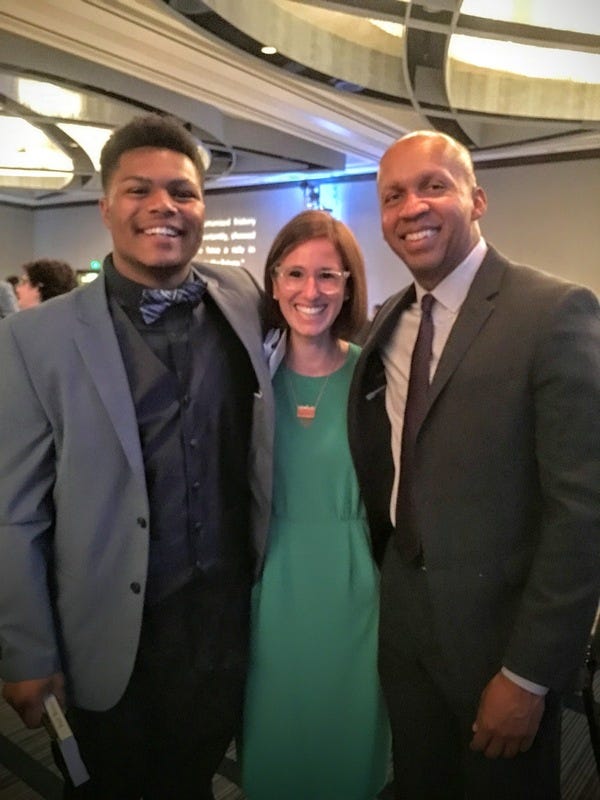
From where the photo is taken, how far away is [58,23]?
4.47 metres

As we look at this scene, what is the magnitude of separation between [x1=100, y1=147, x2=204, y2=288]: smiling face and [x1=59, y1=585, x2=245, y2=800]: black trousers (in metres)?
0.80

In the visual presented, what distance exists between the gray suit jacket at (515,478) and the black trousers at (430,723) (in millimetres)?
92

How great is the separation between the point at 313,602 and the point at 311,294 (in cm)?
82

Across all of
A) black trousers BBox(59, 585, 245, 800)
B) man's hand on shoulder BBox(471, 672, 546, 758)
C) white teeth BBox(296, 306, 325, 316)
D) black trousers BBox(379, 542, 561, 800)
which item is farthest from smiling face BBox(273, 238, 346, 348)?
man's hand on shoulder BBox(471, 672, 546, 758)

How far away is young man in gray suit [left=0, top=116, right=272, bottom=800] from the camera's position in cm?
149

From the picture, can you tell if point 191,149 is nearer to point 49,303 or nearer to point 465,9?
point 49,303

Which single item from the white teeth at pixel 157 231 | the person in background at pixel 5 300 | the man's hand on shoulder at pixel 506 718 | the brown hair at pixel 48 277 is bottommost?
the man's hand on shoulder at pixel 506 718

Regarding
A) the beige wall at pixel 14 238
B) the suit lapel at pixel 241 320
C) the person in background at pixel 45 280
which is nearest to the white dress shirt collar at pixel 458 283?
the suit lapel at pixel 241 320

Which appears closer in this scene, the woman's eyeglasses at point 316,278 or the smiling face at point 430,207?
the smiling face at point 430,207

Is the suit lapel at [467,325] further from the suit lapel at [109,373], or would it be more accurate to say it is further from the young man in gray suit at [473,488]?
the suit lapel at [109,373]

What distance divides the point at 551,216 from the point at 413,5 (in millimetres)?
5050

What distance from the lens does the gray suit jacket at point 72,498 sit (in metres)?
1.49

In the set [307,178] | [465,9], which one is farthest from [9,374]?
[307,178]

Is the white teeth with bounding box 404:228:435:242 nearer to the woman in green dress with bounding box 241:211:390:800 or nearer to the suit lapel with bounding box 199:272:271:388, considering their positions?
the woman in green dress with bounding box 241:211:390:800
